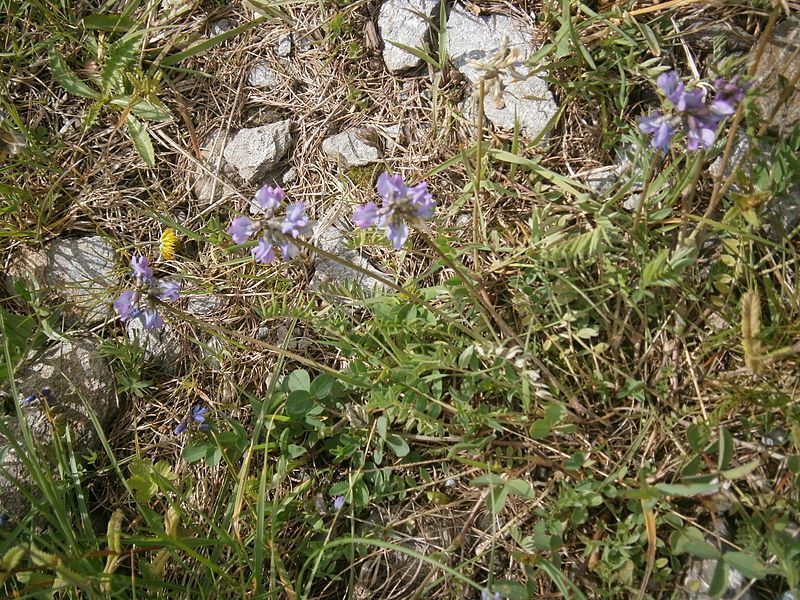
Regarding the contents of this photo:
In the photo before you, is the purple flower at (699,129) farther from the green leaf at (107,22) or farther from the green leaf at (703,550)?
the green leaf at (107,22)

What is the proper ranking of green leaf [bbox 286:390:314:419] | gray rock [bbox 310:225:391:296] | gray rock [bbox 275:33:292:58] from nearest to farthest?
1. green leaf [bbox 286:390:314:419]
2. gray rock [bbox 310:225:391:296]
3. gray rock [bbox 275:33:292:58]

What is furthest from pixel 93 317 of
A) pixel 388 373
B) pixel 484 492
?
pixel 484 492

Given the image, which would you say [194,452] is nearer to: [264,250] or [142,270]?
[142,270]

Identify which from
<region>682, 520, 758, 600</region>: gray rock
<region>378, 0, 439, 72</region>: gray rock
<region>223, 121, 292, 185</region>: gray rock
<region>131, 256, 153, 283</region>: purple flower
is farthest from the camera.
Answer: <region>223, 121, 292, 185</region>: gray rock

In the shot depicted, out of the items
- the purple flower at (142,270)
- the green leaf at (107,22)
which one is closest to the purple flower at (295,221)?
the purple flower at (142,270)

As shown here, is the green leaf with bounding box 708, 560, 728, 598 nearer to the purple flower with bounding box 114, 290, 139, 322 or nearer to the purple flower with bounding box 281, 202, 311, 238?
the purple flower with bounding box 281, 202, 311, 238

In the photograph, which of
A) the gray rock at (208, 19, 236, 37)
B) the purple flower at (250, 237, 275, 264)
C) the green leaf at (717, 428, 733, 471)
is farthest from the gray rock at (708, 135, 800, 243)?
the gray rock at (208, 19, 236, 37)

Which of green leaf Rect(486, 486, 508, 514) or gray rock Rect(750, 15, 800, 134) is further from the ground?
gray rock Rect(750, 15, 800, 134)
